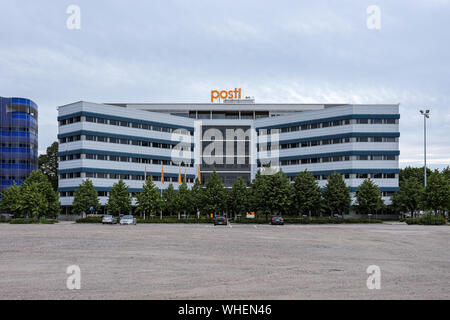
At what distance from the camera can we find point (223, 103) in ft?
363

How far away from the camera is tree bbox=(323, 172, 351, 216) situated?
79125mm

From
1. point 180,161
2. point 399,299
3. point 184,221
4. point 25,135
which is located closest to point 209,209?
point 184,221

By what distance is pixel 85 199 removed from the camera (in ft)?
256

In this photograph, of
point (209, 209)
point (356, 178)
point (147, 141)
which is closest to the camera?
point (209, 209)

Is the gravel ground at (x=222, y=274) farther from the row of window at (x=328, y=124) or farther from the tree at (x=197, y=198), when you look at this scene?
the row of window at (x=328, y=124)

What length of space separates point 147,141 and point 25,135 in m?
35.1

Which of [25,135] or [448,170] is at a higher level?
[25,135]

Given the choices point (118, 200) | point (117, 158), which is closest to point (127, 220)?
point (118, 200)

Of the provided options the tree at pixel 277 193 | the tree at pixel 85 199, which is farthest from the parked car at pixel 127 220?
the tree at pixel 277 193

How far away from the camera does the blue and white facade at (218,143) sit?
288 feet

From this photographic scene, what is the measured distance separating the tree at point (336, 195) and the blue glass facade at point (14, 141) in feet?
248

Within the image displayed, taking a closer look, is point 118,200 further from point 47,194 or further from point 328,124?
point 328,124

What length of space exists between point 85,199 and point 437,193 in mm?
61244

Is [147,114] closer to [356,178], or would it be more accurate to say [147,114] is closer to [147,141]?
[147,141]
